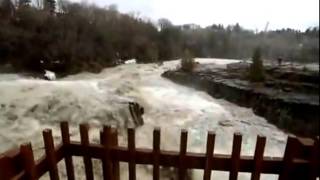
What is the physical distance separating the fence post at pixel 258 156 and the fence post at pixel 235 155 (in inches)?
1.7

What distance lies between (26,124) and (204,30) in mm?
1960

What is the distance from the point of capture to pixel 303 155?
812mm

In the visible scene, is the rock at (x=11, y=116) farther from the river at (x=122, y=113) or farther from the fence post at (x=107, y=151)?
the fence post at (x=107, y=151)

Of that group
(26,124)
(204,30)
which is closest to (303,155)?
(26,124)

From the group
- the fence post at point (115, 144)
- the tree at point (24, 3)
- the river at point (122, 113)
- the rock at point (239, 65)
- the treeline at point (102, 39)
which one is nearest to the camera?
the fence post at point (115, 144)

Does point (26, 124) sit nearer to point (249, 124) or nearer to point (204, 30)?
point (204, 30)

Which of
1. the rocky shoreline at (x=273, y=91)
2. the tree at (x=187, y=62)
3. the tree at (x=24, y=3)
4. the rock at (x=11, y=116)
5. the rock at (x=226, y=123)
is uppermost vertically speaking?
the tree at (x=24, y=3)

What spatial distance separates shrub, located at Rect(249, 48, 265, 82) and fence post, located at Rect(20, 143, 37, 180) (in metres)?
2.74

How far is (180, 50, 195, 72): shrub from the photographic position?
425 centimetres

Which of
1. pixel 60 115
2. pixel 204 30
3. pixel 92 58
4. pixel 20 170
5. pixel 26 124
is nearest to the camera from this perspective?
pixel 20 170

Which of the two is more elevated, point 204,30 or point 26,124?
point 204,30

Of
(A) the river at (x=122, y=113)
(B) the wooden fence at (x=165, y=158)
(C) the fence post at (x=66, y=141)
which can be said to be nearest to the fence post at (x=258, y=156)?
(B) the wooden fence at (x=165, y=158)

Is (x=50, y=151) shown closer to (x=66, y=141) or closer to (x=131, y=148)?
(x=66, y=141)

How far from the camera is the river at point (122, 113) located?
2.32 m
